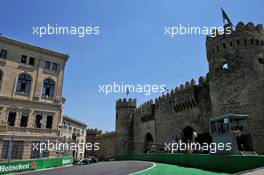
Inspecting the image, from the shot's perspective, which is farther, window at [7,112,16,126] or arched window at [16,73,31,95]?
arched window at [16,73,31,95]

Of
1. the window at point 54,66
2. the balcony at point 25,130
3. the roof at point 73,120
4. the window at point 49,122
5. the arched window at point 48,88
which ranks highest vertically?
the window at point 54,66

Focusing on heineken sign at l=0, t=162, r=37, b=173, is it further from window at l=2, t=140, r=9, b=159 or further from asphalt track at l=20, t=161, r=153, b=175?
window at l=2, t=140, r=9, b=159

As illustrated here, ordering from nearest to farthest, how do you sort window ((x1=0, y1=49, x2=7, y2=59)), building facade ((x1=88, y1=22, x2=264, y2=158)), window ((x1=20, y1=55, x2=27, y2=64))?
building facade ((x1=88, y1=22, x2=264, y2=158)) → window ((x1=0, y1=49, x2=7, y2=59)) → window ((x1=20, y1=55, x2=27, y2=64))

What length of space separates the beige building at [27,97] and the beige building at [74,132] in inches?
722

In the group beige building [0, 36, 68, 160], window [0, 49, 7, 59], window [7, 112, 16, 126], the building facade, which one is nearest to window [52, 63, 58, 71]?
beige building [0, 36, 68, 160]

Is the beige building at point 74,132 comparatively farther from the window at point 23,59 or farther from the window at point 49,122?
Result: the window at point 23,59

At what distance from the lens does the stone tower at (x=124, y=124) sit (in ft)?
143

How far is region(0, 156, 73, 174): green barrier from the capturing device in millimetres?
18375

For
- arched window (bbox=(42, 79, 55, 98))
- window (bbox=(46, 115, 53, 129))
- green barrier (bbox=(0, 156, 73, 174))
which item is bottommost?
green barrier (bbox=(0, 156, 73, 174))

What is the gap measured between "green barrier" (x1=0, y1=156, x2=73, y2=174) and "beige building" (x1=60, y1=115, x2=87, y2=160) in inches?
764

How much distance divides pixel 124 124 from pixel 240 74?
28283 mm

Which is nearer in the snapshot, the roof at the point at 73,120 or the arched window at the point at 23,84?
the arched window at the point at 23,84

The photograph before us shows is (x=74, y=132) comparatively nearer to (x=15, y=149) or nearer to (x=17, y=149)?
(x=17, y=149)

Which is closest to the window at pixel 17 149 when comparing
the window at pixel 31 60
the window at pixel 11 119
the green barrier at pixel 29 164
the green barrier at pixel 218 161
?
the window at pixel 11 119
